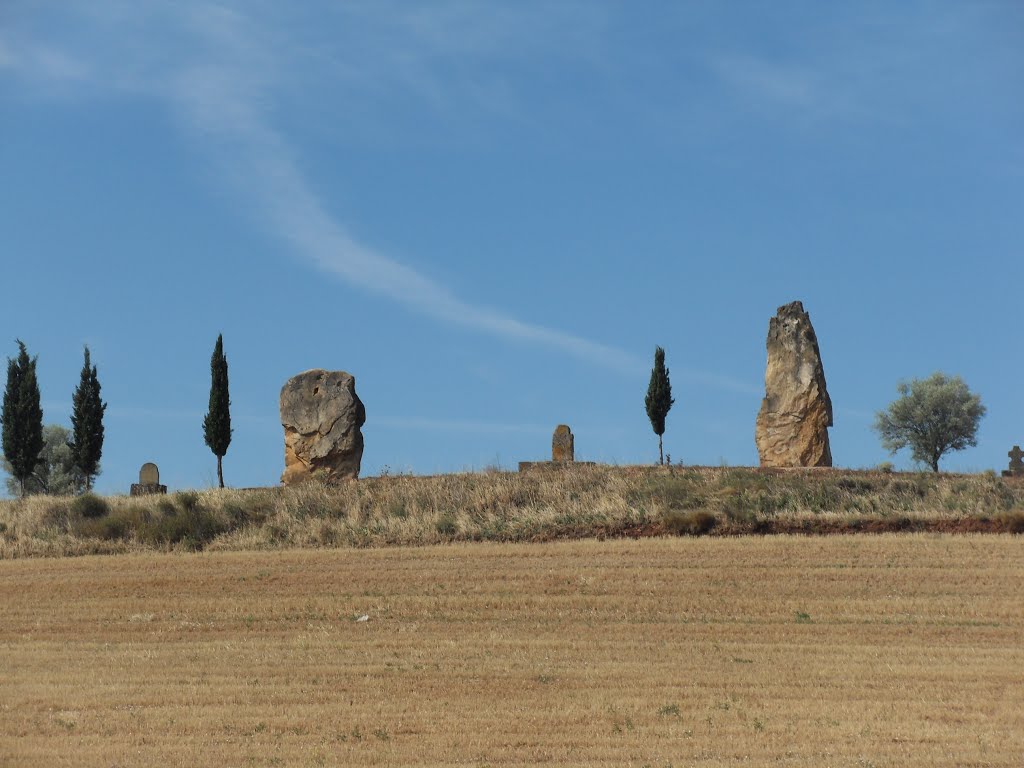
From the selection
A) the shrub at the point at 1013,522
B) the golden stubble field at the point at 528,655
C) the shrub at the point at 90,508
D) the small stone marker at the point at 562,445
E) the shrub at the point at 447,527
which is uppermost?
the small stone marker at the point at 562,445

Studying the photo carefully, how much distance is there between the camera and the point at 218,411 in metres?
46.0

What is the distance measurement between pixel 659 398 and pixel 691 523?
20.1 metres

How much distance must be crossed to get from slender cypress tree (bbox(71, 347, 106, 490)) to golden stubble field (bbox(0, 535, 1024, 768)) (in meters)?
20.0

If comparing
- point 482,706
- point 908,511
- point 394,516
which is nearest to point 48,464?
point 394,516

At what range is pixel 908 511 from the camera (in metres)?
29.7

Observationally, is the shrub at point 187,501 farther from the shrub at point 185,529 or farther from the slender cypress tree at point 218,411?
the slender cypress tree at point 218,411

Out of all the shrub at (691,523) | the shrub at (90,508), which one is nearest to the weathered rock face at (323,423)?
the shrub at (90,508)

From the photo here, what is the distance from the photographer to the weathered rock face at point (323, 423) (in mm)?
35156

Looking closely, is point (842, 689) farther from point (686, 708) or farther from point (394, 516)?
point (394, 516)

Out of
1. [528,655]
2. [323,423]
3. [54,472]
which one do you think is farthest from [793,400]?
→ [54,472]

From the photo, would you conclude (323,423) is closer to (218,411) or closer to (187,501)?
(187,501)

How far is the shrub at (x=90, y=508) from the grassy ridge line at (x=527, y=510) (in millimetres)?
40

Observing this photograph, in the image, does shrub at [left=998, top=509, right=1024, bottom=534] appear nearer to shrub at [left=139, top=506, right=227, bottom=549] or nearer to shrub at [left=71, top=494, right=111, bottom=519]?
shrub at [left=139, top=506, right=227, bottom=549]

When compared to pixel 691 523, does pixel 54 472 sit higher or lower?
higher
